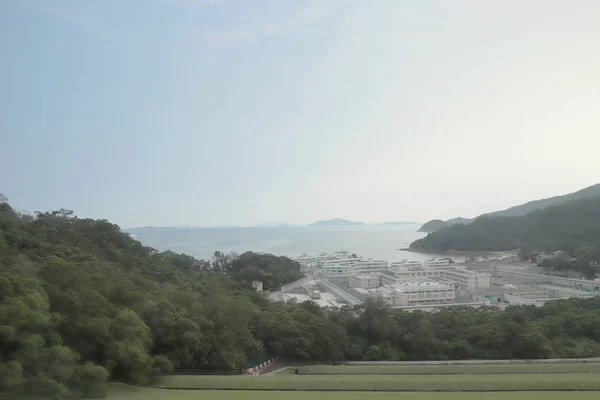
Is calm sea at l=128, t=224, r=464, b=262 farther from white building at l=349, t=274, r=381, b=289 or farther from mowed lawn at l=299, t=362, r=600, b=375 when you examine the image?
mowed lawn at l=299, t=362, r=600, b=375

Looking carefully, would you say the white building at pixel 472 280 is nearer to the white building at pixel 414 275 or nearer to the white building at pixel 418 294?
the white building at pixel 414 275

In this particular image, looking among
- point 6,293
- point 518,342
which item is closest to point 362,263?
point 518,342

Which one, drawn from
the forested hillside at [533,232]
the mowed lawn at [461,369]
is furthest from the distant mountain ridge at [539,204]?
the mowed lawn at [461,369]

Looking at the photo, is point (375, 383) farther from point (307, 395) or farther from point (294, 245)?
point (294, 245)

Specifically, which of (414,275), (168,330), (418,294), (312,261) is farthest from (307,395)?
(312,261)

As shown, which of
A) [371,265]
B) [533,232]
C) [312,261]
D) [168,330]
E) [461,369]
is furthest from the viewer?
[533,232]

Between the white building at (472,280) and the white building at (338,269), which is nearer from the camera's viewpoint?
the white building at (472,280)

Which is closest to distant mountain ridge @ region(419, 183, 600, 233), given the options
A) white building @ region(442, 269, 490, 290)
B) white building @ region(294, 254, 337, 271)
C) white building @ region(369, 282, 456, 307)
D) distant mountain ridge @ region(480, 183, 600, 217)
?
distant mountain ridge @ region(480, 183, 600, 217)
